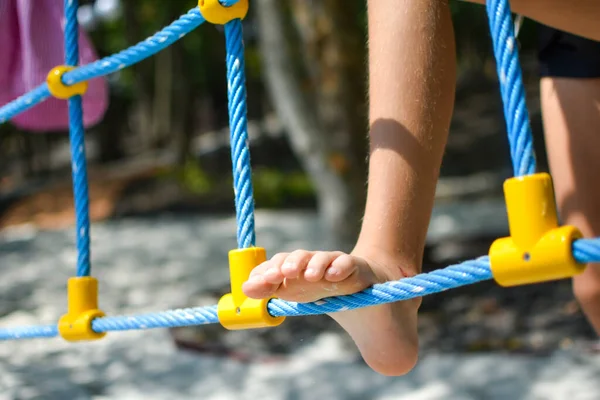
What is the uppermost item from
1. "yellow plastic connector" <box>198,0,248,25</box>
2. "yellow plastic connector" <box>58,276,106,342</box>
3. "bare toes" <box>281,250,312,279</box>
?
"yellow plastic connector" <box>198,0,248,25</box>

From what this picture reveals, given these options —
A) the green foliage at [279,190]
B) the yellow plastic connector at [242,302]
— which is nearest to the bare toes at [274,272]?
the yellow plastic connector at [242,302]

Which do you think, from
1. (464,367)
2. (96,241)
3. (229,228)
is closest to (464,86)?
(229,228)

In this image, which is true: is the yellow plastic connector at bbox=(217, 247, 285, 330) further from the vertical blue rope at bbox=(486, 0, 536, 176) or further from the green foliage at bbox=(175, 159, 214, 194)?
the green foliage at bbox=(175, 159, 214, 194)

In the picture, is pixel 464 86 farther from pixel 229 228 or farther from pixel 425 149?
pixel 425 149

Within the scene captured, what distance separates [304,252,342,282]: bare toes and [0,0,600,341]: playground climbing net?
7 cm

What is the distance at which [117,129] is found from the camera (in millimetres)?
10055

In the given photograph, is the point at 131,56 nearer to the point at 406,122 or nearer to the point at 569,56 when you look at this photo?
the point at 406,122

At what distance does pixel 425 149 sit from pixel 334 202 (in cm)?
219

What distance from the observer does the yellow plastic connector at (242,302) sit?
0.88 m

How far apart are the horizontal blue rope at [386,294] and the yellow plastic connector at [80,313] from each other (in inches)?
5.7

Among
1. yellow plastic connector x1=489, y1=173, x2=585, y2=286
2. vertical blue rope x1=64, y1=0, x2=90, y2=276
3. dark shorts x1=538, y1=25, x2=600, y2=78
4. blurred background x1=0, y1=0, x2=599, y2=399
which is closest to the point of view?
yellow plastic connector x1=489, y1=173, x2=585, y2=286

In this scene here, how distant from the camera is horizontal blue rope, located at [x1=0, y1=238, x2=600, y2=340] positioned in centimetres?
67

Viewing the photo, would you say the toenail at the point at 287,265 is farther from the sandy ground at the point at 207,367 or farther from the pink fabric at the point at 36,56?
the sandy ground at the point at 207,367

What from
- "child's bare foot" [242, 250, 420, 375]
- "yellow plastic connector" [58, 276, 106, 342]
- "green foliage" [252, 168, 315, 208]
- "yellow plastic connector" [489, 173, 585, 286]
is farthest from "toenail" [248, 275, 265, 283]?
"green foliage" [252, 168, 315, 208]
